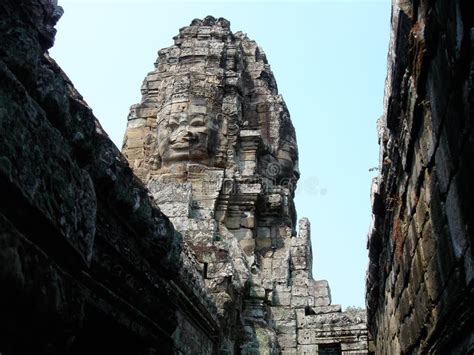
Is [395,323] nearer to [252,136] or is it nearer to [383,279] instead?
[383,279]

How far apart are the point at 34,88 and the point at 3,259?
0.66m

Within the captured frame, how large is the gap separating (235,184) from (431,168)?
9.12m

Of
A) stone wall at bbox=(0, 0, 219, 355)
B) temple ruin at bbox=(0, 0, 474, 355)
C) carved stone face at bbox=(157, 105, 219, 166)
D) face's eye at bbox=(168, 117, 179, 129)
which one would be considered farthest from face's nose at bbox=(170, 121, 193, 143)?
stone wall at bbox=(0, 0, 219, 355)

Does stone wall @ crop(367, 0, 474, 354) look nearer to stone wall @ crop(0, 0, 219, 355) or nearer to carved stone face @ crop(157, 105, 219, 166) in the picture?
stone wall @ crop(0, 0, 219, 355)

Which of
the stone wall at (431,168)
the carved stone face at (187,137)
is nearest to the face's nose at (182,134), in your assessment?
the carved stone face at (187,137)

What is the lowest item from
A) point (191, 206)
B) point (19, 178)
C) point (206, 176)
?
point (19, 178)

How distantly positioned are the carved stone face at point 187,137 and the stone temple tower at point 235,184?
2 centimetres

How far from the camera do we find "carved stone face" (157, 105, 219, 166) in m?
12.5

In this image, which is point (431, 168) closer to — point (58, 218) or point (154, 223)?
point (154, 223)

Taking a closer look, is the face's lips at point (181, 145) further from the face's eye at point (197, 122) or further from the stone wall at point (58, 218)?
the stone wall at point (58, 218)

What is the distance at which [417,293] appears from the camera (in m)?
3.90

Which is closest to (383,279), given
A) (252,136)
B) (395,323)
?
(395,323)

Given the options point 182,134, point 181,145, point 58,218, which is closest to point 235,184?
point 181,145

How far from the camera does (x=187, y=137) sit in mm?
12539
